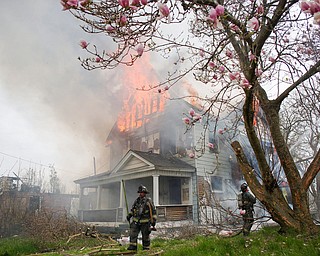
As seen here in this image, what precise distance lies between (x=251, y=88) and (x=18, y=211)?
1513 centimetres

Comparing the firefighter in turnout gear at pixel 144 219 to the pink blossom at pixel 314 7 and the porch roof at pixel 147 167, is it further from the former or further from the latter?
the porch roof at pixel 147 167

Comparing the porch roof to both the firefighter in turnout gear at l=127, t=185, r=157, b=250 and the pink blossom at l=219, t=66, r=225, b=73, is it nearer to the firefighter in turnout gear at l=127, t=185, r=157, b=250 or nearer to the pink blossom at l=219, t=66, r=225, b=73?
the firefighter in turnout gear at l=127, t=185, r=157, b=250

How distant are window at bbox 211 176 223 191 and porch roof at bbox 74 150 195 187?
1.58m

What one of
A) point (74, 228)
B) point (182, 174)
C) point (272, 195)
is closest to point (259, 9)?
point (272, 195)

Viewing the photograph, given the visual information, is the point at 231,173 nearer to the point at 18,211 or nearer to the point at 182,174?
the point at 182,174

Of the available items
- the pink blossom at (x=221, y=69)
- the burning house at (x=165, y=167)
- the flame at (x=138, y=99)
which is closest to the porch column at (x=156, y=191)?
the burning house at (x=165, y=167)

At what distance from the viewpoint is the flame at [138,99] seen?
21.1m

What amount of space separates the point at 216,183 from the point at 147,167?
187 inches

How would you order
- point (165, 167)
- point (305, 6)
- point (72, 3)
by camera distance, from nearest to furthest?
point (305, 6) → point (72, 3) → point (165, 167)

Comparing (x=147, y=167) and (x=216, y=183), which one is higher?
(x=147, y=167)

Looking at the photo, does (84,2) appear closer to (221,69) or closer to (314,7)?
(314,7)

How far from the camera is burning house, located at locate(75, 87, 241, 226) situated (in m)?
16.2

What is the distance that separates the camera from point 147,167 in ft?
53.7

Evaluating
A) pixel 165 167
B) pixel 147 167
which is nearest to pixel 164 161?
pixel 165 167
